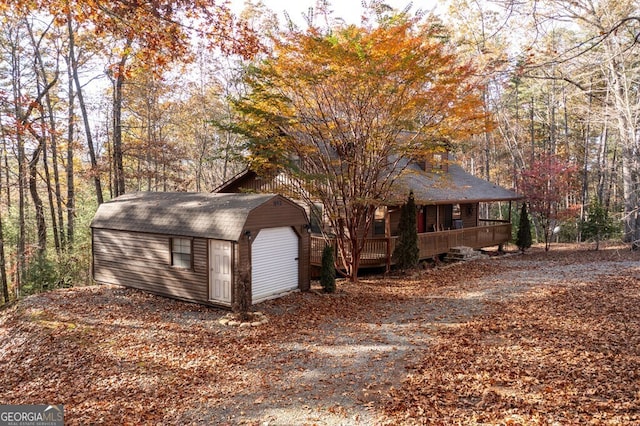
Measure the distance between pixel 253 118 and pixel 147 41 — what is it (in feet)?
19.4

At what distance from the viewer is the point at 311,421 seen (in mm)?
5957

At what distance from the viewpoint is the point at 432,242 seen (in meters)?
18.9

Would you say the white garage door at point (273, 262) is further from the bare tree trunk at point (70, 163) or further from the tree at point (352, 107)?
the bare tree trunk at point (70, 163)

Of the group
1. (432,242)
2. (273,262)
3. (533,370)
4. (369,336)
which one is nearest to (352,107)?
(273,262)

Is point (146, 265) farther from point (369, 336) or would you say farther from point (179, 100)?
point (179, 100)

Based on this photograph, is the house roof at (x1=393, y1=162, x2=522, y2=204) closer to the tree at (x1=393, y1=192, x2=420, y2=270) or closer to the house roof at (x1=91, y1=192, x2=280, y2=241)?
the tree at (x1=393, y1=192, x2=420, y2=270)

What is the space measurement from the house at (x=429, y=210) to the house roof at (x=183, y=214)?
323 centimetres

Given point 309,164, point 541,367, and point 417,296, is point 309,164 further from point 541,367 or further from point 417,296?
point 541,367

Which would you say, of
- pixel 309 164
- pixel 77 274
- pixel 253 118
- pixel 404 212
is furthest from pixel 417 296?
pixel 77 274

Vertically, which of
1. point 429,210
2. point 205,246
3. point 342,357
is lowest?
point 342,357

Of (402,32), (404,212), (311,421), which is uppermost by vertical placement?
(402,32)

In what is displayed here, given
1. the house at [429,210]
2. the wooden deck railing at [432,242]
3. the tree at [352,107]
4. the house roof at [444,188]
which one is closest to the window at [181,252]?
the tree at [352,107]

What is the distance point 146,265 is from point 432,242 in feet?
39.4

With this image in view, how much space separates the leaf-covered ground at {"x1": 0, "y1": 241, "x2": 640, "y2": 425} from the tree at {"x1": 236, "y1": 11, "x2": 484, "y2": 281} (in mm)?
4068
